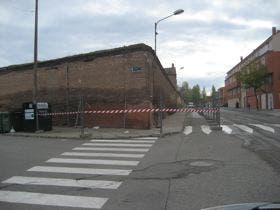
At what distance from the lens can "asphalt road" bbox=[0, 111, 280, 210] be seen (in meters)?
7.98

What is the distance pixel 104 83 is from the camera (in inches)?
1000

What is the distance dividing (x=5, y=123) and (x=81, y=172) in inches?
520

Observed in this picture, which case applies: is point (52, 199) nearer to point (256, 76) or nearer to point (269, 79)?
point (256, 76)

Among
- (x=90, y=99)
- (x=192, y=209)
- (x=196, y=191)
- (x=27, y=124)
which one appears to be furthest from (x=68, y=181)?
(x=90, y=99)

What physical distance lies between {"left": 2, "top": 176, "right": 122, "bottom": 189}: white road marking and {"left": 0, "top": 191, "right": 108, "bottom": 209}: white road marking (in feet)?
2.97

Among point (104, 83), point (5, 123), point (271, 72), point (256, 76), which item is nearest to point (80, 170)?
point (5, 123)

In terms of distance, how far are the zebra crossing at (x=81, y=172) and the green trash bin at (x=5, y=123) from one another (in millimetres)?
7849

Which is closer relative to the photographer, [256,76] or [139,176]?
[139,176]

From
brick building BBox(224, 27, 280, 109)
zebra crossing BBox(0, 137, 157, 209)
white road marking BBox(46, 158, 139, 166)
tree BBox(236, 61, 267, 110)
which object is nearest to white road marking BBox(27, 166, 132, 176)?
zebra crossing BBox(0, 137, 157, 209)

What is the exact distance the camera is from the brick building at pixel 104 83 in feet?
79.6

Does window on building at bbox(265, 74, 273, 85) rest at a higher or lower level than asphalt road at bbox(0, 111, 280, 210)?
higher

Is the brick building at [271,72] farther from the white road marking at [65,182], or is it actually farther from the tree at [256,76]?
the white road marking at [65,182]

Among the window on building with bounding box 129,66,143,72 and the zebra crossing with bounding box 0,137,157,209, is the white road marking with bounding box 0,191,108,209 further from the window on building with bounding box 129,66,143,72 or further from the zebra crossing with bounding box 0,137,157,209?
the window on building with bounding box 129,66,143,72

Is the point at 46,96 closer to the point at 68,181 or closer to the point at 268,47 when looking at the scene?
the point at 68,181
